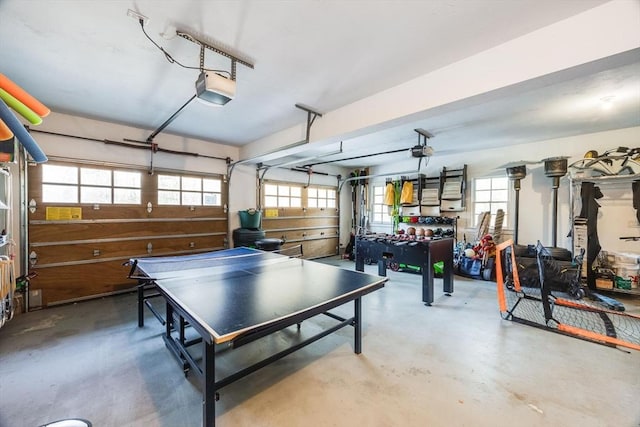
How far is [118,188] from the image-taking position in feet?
13.9

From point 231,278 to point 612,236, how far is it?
630cm

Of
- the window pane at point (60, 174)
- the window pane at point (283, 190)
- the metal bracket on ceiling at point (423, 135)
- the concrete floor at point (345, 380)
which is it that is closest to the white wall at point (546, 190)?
the metal bracket on ceiling at point (423, 135)

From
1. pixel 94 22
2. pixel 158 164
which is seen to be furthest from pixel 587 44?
pixel 158 164

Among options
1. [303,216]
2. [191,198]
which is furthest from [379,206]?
[191,198]

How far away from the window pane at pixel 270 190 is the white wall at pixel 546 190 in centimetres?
388

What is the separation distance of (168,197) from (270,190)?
7.53 ft

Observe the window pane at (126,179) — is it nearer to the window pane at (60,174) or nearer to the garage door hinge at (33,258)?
the window pane at (60,174)

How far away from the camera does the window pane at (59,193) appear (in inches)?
145

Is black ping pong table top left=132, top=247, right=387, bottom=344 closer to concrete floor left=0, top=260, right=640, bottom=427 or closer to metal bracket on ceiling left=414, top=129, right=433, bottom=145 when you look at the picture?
concrete floor left=0, top=260, right=640, bottom=427

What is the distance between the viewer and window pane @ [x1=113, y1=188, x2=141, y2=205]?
13.9 ft

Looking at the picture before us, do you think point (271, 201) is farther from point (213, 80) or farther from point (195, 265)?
point (213, 80)

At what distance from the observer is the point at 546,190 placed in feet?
17.0

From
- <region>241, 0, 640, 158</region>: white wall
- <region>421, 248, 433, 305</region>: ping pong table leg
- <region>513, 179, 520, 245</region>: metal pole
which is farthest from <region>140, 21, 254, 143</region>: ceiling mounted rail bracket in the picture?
<region>513, 179, 520, 245</region>: metal pole

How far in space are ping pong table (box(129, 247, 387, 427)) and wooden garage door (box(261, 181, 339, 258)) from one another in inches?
125
